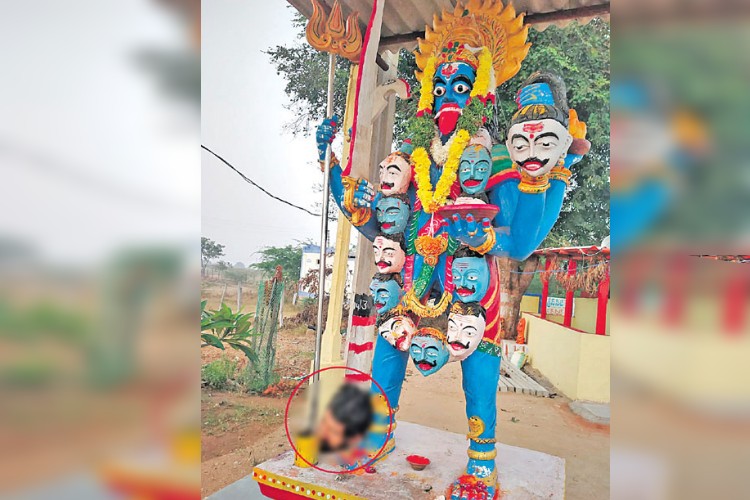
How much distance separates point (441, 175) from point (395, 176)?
254 millimetres

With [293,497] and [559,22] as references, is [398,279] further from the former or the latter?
[559,22]

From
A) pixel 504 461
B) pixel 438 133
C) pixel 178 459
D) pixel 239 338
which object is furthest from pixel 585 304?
pixel 178 459

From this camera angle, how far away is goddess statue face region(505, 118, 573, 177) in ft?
7.20

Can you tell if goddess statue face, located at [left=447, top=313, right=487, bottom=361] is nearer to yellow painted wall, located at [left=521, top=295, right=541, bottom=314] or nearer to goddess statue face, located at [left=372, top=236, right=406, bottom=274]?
goddess statue face, located at [left=372, top=236, right=406, bottom=274]

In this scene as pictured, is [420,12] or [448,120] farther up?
[420,12]

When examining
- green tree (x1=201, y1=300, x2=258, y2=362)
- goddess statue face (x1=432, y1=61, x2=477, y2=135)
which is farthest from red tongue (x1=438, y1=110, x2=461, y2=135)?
green tree (x1=201, y1=300, x2=258, y2=362)

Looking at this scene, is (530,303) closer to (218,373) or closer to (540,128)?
(218,373)

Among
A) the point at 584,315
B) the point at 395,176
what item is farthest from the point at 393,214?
the point at 584,315

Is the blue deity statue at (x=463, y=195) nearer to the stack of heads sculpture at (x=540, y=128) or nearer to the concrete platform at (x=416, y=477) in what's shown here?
the stack of heads sculpture at (x=540, y=128)

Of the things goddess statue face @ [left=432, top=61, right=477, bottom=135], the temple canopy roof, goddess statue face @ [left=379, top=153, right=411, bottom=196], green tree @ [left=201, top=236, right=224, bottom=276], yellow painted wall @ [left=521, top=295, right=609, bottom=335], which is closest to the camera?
goddess statue face @ [left=432, top=61, right=477, bottom=135]

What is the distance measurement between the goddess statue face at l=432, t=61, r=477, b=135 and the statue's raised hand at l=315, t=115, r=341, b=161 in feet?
1.85

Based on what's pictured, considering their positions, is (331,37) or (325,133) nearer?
(325,133)

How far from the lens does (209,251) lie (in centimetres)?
671

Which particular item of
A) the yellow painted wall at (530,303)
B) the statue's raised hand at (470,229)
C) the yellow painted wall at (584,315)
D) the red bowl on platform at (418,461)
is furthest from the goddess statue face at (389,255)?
the yellow painted wall at (530,303)
